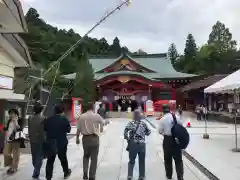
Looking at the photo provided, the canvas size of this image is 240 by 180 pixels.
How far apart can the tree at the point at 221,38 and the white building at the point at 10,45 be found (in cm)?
8062

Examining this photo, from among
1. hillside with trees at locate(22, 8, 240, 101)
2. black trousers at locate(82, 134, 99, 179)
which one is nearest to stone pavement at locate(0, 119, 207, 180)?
black trousers at locate(82, 134, 99, 179)

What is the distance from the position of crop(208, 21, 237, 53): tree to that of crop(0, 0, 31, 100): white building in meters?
80.6

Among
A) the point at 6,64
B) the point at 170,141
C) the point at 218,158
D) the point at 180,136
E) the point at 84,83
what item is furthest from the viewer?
the point at 84,83

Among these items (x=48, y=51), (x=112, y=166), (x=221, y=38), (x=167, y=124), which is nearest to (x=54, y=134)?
(x=167, y=124)

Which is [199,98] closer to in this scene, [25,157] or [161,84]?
[161,84]

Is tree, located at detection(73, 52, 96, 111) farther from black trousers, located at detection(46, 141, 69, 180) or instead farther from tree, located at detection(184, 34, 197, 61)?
tree, located at detection(184, 34, 197, 61)

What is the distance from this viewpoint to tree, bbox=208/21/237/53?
294ft

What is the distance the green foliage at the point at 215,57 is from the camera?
68.5 m

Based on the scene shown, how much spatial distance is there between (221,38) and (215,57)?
60.7 feet

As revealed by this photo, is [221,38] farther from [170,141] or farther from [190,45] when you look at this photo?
[170,141]

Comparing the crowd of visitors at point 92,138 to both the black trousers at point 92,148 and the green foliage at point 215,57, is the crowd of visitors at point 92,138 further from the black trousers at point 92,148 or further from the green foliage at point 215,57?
the green foliage at point 215,57

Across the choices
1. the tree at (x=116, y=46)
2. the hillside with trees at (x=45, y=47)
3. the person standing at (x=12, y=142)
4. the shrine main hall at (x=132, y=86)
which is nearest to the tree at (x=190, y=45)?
the tree at (x=116, y=46)

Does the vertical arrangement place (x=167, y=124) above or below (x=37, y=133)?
above

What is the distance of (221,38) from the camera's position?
93.1 m
